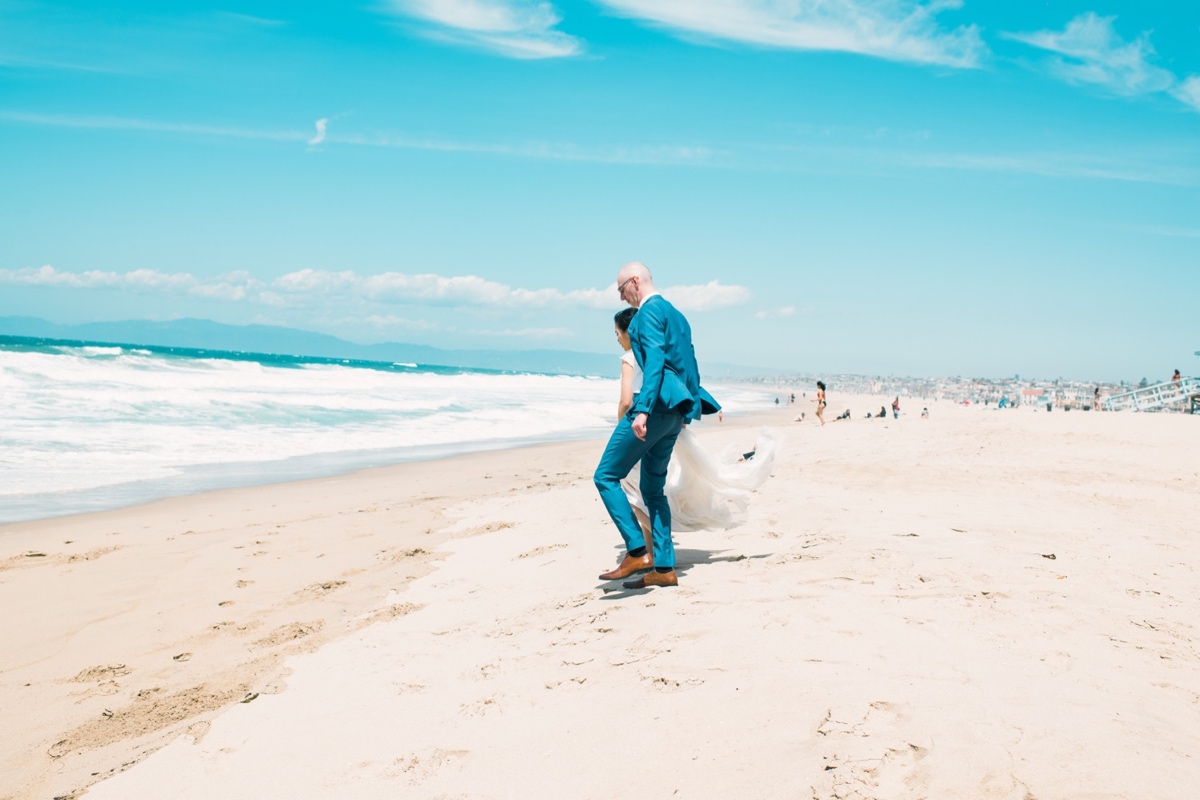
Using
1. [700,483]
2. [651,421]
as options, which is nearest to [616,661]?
[651,421]

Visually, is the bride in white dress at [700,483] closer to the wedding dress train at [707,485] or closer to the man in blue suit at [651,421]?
the wedding dress train at [707,485]

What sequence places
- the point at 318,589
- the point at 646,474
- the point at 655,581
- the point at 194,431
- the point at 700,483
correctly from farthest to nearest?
1. the point at 194,431
2. the point at 318,589
3. the point at 700,483
4. the point at 646,474
5. the point at 655,581

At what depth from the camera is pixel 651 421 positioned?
4.52m

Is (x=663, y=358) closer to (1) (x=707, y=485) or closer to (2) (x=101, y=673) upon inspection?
(1) (x=707, y=485)

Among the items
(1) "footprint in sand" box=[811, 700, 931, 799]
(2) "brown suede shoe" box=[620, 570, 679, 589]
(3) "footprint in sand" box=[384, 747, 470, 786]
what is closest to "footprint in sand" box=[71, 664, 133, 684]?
(3) "footprint in sand" box=[384, 747, 470, 786]

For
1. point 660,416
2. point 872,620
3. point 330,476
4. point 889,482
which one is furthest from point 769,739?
point 330,476

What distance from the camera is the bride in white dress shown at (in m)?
4.99

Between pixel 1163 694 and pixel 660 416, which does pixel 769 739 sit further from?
pixel 660 416

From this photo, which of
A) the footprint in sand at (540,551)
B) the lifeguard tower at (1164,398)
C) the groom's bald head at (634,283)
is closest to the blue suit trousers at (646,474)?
the groom's bald head at (634,283)

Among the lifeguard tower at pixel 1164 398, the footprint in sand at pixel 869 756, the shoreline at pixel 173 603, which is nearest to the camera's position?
the footprint in sand at pixel 869 756

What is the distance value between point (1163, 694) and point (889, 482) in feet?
24.5

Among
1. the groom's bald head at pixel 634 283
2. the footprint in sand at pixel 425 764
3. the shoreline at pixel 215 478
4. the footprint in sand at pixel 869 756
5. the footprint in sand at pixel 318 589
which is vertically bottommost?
the shoreline at pixel 215 478

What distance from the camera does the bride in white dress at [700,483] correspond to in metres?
4.99

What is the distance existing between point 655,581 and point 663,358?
135 cm
